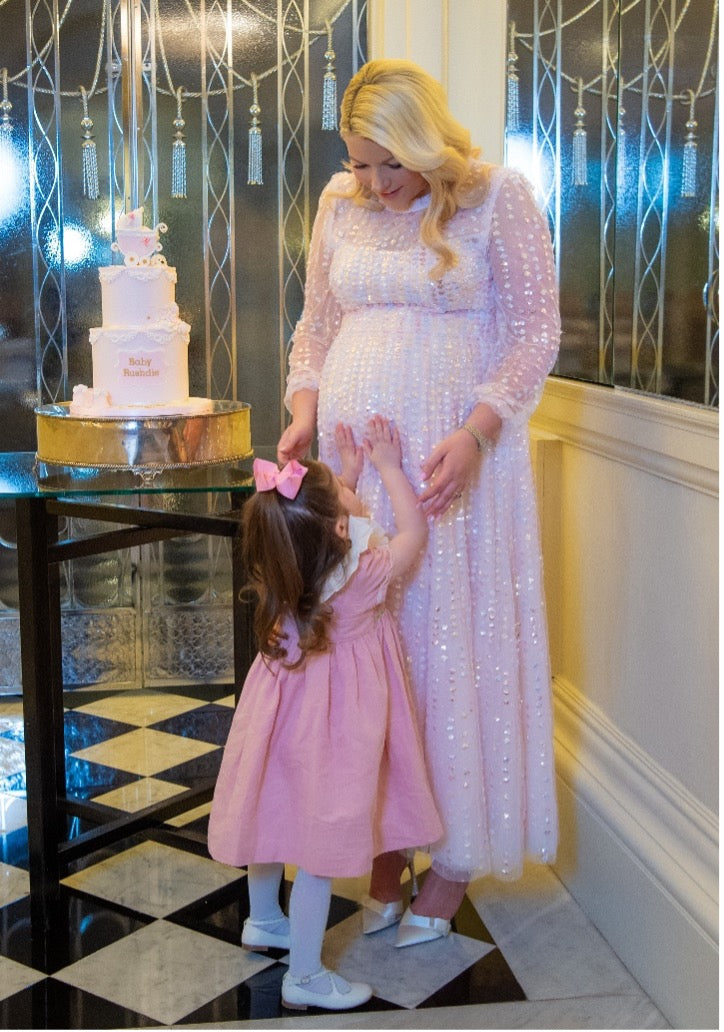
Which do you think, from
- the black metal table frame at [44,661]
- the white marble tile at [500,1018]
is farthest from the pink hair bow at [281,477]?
the white marble tile at [500,1018]

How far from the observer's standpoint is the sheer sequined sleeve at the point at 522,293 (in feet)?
7.76

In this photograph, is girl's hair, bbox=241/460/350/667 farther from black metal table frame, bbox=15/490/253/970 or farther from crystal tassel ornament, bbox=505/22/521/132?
crystal tassel ornament, bbox=505/22/521/132

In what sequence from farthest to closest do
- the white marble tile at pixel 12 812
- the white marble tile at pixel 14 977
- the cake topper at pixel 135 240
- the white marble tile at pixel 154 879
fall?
the white marble tile at pixel 12 812
the cake topper at pixel 135 240
the white marble tile at pixel 154 879
the white marble tile at pixel 14 977

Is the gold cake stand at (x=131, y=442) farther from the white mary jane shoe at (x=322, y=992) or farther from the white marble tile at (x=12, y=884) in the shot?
the white mary jane shoe at (x=322, y=992)

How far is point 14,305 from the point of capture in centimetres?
406

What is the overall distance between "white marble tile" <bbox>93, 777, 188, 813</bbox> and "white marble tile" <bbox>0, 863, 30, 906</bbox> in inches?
14.3

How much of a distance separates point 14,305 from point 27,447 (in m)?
0.47

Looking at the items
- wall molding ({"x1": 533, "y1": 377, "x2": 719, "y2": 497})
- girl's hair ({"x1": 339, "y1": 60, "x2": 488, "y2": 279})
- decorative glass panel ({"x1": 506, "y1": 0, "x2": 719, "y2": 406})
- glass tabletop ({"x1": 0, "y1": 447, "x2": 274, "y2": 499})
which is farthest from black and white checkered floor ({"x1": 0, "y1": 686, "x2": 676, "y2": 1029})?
girl's hair ({"x1": 339, "y1": 60, "x2": 488, "y2": 279})

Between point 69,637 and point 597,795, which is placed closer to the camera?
point 597,795

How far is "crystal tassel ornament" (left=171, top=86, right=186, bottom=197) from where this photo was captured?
4004 mm

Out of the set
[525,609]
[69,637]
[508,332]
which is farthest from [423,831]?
[69,637]

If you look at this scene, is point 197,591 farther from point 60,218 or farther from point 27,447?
point 60,218

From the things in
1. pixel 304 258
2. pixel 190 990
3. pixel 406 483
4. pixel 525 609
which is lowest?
pixel 190 990

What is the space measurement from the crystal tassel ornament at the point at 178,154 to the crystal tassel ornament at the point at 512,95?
1.04m
